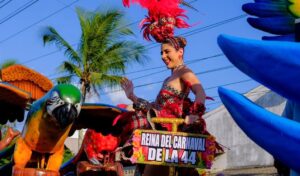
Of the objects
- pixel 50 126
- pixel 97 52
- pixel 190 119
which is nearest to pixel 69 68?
pixel 97 52

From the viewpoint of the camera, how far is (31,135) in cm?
478

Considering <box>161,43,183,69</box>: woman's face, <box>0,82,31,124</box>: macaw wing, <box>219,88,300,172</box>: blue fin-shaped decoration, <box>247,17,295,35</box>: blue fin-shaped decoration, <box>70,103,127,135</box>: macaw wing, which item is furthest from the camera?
<box>70,103,127,135</box>: macaw wing

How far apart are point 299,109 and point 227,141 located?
11513mm

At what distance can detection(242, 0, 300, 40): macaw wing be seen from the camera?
2171 mm

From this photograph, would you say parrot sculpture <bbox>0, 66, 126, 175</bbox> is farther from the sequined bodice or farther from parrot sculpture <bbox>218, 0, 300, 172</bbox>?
parrot sculpture <bbox>218, 0, 300, 172</bbox>

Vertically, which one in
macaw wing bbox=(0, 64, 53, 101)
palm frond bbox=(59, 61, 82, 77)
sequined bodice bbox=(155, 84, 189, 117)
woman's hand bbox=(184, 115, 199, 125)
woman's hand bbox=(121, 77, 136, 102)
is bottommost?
woman's hand bbox=(184, 115, 199, 125)

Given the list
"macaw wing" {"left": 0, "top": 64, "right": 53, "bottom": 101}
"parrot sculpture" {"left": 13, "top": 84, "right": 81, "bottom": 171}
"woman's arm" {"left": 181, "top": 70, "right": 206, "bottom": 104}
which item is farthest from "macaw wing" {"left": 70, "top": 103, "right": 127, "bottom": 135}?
"woman's arm" {"left": 181, "top": 70, "right": 206, "bottom": 104}

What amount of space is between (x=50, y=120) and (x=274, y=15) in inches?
112

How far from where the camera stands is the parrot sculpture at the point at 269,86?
1.81 meters

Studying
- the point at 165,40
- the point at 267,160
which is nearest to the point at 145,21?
the point at 165,40

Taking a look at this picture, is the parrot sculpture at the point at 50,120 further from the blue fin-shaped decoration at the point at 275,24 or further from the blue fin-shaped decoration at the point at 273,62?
the blue fin-shaped decoration at the point at 273,62

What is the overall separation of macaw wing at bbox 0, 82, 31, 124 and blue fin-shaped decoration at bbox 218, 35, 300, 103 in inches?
132

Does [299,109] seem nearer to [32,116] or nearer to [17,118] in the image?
[32,116]

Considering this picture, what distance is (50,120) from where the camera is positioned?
181 inches
